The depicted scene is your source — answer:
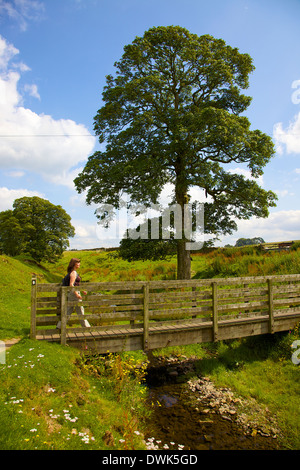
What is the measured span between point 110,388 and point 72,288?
293 centimetres

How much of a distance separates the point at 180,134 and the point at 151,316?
431 inches

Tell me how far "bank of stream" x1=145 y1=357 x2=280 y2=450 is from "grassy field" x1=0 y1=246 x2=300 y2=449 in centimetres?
40

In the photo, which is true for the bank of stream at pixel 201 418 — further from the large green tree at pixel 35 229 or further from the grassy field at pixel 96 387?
the large green tree at pixel 35 229

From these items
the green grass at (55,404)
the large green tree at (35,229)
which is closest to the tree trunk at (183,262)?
the green grass at (55,404)

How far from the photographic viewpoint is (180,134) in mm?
16422

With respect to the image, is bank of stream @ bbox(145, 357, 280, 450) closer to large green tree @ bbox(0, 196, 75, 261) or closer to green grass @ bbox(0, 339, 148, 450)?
green grass @ bbox(0, 339, 148, 450)

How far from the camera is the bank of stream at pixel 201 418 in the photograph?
22.9ft

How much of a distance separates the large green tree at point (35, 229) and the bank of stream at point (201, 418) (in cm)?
2530

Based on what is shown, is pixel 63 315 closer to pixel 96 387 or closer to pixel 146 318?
pixel 96 387

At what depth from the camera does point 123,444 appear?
5.62 meters

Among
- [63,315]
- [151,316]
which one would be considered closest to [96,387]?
[63,315]
